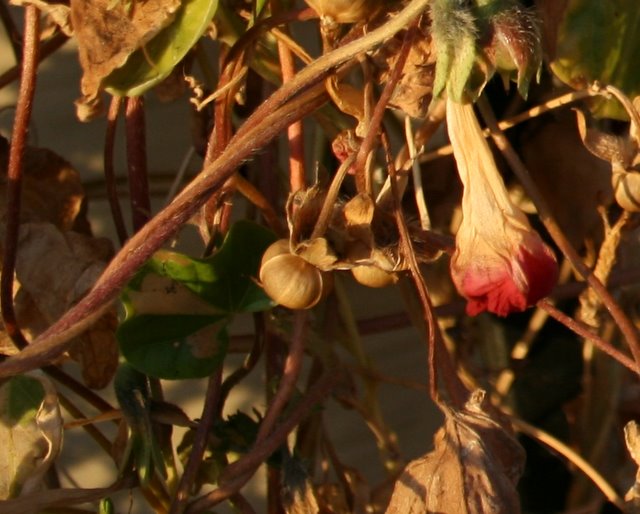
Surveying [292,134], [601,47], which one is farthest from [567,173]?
[292,134]

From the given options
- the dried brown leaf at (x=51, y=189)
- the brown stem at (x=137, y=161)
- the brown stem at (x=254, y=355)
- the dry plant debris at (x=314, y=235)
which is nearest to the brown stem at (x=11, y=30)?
the dry plant debris at (x=314, y=235)

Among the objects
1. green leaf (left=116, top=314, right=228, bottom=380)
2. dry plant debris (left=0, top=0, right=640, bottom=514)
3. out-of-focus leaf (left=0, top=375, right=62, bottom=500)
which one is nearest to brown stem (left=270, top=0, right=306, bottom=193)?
dry plant debris (left=0, top=0, right=640, bottom=514)

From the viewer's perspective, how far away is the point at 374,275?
1.99ft

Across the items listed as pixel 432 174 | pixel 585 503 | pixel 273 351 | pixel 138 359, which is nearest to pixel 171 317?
pixel 138 359

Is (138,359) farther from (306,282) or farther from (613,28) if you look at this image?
(613,28)

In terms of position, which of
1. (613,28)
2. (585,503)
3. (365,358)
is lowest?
(585,503)

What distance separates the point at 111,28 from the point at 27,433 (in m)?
0.26

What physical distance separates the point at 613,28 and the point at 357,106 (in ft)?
0.68

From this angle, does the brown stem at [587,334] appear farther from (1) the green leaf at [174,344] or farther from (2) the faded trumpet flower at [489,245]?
(1) the green leaf at [174,344]

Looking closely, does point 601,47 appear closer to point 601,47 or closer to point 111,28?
point 601,47

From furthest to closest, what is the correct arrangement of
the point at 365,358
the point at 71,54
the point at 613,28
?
1. the point at 71,54
2. the point at 365,358
3. the point at 613,28

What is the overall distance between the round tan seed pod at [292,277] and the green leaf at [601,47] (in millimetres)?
235

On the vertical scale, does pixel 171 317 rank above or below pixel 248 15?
below

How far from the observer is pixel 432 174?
91 cm
